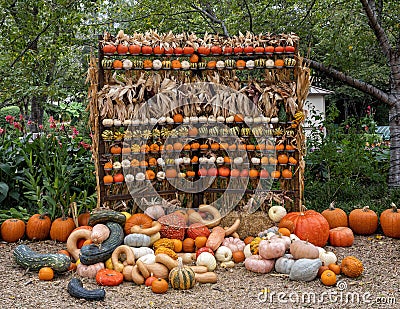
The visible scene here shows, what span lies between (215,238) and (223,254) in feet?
0.80

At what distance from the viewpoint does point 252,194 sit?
19.6 feet

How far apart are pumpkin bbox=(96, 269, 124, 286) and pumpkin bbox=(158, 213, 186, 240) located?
0.92 meters

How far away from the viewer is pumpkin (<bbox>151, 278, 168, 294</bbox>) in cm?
420

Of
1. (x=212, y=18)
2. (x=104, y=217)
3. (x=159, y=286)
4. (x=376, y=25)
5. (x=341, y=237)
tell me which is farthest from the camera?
(x=212, y=18)

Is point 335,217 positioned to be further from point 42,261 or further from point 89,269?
point 42,261

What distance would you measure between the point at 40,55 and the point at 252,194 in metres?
4.24

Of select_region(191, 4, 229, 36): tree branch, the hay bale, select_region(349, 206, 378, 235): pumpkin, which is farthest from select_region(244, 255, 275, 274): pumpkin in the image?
select_region(191, 4, 229, 36): tree branch

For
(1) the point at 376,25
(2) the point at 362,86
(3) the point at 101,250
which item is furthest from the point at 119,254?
(1) the point at 376,25

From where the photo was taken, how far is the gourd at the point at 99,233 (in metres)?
4.74

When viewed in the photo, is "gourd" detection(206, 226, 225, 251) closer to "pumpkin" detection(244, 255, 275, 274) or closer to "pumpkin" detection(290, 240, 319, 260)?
"pumpkin" detection(244, 255, 275, 274)

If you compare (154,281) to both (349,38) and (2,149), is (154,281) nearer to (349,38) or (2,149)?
(2,149)

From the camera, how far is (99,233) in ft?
15.8

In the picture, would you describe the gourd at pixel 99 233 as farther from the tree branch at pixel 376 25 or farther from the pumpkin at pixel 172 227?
the tree branch at pixel 376 25

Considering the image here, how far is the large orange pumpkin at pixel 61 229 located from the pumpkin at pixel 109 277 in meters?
1.32
